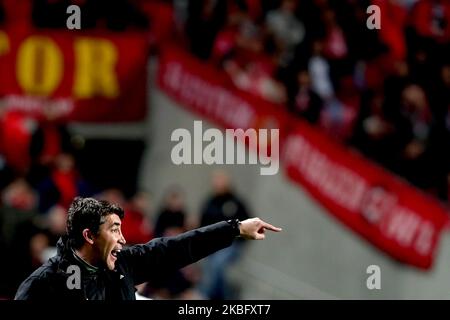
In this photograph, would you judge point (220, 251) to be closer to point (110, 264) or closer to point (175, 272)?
point (175, 272)

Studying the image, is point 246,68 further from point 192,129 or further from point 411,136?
point 411,136

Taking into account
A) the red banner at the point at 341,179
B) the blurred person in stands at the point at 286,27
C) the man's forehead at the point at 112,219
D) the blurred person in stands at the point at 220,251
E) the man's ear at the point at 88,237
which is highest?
the blurred person in stands at the point at 286,27

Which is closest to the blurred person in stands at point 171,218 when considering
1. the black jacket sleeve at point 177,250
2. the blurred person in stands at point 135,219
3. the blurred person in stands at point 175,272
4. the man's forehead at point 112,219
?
the blurred person in stands at point 175,272

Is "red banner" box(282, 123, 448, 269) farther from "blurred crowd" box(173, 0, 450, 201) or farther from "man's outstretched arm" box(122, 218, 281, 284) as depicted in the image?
"man's outstretched arm" box(122, 218, 281, 284)

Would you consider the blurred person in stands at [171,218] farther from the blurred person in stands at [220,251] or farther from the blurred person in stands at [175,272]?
the blurred person in stands at [220,251]

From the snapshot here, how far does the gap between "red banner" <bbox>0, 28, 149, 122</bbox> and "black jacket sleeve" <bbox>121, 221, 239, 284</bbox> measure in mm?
8946

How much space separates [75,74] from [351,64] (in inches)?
133

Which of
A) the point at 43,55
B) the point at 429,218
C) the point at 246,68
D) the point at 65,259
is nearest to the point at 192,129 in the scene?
the point at 246,68

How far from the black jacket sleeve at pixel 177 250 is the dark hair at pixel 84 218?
261 mm

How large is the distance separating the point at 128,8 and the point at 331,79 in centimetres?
286

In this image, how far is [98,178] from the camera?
53.1 feet

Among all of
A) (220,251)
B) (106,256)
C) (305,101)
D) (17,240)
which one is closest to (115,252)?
(106,256)

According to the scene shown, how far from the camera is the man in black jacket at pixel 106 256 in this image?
6.43 metres

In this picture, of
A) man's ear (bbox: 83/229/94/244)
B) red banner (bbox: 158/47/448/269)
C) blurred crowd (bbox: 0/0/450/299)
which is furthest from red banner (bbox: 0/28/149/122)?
man's ear (bbox: 83/229/94/244)
